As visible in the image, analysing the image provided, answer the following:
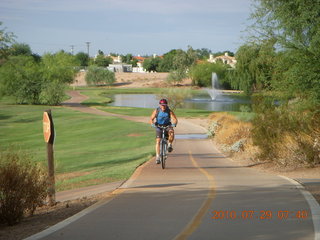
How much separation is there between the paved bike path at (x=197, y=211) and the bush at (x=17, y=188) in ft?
4.78

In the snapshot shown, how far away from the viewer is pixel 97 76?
6270 inches

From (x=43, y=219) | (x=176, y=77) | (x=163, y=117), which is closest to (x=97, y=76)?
(x=176, y=77)

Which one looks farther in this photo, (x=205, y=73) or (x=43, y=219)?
(x=205, y=73)

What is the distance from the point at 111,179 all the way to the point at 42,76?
66.5 meters

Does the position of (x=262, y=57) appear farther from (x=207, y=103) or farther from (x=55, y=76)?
(x=55, y=76)

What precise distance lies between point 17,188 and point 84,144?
79.0 ft

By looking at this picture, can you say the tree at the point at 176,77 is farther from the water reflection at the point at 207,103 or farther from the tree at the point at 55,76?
the tree at the point at 55,76

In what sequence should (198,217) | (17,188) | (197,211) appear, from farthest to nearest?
(17,188) → (197,211) → (198,217)

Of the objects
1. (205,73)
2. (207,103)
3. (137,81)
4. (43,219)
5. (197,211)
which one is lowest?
(207,103)

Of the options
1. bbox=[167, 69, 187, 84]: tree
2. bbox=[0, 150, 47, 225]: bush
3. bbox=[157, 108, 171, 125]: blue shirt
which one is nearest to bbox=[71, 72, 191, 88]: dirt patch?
bbox=[167, 69, 187, 84]: tree

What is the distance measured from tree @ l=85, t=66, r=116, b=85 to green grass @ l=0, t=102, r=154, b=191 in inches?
3821

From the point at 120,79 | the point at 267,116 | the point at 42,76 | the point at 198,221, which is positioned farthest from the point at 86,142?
the point at 120,79

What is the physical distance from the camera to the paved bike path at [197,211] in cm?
661

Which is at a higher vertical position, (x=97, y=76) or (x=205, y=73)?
(x=205, y=73)
